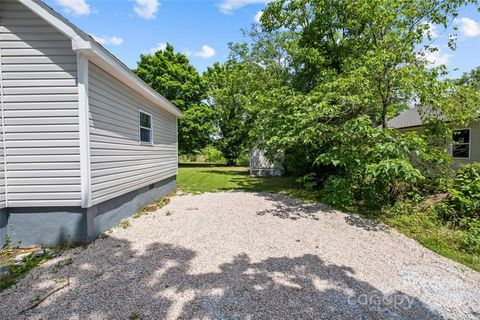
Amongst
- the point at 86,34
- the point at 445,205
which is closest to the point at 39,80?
the point at 86,34

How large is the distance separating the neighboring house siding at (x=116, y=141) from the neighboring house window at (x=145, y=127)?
161 millimetres

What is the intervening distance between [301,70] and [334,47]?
162cm

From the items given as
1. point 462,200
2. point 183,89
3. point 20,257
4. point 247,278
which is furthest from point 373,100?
point 183,89

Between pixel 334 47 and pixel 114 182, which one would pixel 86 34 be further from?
pixel 334 47

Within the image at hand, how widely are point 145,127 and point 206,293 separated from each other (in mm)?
4999

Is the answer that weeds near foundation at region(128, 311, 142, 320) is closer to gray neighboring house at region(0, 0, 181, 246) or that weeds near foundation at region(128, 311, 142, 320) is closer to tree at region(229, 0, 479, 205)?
gray neighboring house at region(0, 0, 181, 246)

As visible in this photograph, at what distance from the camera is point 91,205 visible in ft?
12.5

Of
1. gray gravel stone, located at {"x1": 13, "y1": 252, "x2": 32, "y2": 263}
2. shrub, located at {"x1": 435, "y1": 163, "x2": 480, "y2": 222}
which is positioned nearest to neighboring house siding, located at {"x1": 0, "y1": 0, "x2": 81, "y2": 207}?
gray gravel stone, located at {"x1": 13, "y1": 252, "x2": 32, "y2": 263}

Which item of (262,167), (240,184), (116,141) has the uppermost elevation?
(116,141)

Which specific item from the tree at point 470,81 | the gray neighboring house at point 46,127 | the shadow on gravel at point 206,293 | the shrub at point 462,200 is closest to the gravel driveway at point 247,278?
the shadow on gravel at point 206,293

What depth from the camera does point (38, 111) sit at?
3.70m

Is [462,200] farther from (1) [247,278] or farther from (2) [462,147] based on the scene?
(2) [462,147]

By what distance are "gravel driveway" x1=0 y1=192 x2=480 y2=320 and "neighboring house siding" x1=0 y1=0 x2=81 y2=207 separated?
1224mm

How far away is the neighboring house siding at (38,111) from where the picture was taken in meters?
3.65
